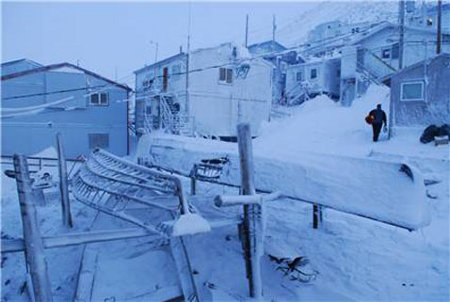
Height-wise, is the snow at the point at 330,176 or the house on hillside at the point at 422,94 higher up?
the house on hillside at the point at 422,94

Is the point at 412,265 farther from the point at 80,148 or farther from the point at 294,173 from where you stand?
the point at 80,148

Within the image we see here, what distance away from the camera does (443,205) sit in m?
9.05

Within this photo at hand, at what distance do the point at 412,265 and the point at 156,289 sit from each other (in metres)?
5.04

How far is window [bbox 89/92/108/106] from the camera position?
64.7 feet

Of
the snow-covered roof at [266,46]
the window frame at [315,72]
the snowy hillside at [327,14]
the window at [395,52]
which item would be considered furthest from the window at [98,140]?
the snowy hillside at [327,14]

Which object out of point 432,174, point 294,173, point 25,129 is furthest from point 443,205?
point 25,129

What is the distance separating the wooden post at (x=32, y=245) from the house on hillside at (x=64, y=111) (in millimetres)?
14738

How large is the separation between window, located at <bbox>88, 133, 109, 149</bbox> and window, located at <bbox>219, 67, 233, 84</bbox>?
7733 millimetres

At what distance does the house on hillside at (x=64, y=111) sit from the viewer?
17.7 meters

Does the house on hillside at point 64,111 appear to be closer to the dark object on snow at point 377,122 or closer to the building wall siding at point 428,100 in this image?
the dark object on snow at point 377,122

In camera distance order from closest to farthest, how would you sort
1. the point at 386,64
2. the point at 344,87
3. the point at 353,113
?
the point at 353,113 → the point at 386,64 → the point at 344,87

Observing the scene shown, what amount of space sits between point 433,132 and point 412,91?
113 inches

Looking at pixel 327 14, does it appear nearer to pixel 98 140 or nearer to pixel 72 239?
pixel 98 140

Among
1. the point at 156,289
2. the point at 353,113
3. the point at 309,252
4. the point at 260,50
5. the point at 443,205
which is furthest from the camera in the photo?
the point at 260,50
